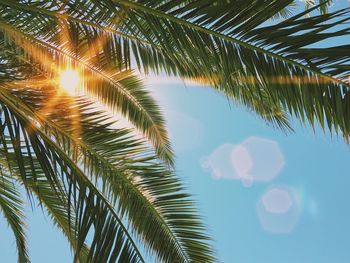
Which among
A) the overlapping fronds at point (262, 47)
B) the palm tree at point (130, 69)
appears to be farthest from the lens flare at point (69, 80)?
the overlapping fronds at point (262, 47)

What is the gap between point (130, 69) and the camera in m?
3.83

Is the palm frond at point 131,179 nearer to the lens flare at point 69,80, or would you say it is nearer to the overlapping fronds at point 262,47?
the lens flare at point 69,80

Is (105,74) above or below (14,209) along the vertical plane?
above

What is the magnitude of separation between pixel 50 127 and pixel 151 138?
275 centimetres

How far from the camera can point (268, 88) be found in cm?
262

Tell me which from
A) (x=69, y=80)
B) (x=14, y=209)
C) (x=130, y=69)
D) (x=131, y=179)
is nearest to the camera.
Answer: (x=130, y=69)

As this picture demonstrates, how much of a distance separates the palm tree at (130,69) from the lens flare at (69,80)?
67 mm

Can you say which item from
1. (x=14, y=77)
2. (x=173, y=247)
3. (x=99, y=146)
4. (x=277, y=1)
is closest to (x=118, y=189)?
(x=99, y=146)

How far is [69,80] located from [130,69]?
126 cm

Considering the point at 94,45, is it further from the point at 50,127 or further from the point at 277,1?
the point at 277,1

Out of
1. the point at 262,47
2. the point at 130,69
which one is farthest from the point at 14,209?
the point at 262,47

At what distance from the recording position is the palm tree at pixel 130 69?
2.50 meters

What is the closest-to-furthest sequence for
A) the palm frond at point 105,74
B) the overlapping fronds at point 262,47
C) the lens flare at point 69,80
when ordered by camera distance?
the overlapping fronds at point 262,47 → the palm frond at point 105,74 → the lens flare at point 69,80

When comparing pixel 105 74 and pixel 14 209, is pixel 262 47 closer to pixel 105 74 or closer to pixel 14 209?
pixel 105 74
